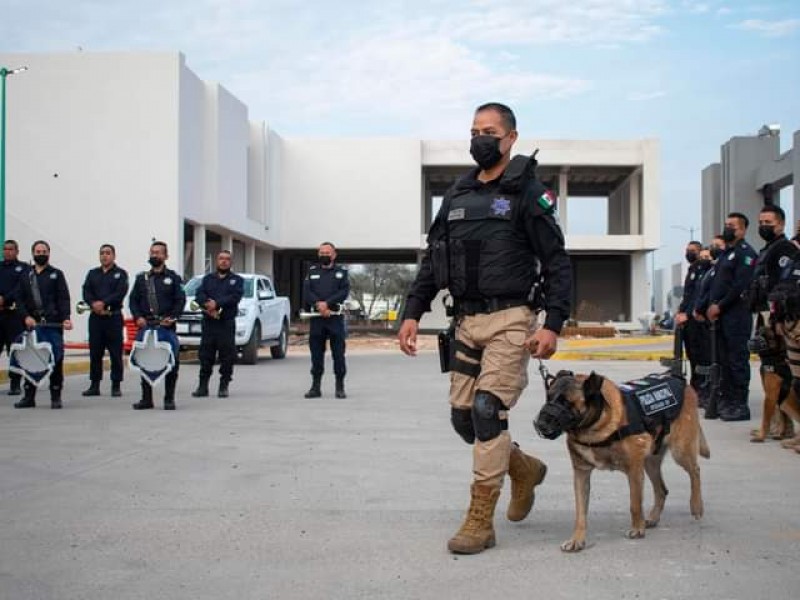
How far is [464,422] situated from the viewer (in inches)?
181

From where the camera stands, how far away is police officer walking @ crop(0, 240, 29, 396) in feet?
36.8

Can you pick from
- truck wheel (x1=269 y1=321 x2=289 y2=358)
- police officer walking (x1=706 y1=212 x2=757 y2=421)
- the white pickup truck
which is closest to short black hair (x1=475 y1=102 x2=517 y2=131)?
police officer walking (x1=706 y1=212 x2=757 y2=421)

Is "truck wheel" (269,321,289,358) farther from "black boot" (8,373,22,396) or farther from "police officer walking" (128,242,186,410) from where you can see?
"police officer walking" (128,242,186,410)

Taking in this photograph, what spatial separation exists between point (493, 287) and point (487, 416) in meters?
0.66

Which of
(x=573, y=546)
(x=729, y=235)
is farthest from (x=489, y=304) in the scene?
(x=729, y=235)

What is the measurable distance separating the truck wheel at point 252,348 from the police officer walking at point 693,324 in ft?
31.0

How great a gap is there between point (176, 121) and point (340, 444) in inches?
899

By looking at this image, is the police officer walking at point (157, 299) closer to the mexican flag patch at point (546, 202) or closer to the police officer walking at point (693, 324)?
the police officer walking at point (693, 324)

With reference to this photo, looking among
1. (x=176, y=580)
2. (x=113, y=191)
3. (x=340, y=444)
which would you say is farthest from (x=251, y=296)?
(x=176, y=580)

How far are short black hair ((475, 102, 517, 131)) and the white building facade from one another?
24928 millimetres

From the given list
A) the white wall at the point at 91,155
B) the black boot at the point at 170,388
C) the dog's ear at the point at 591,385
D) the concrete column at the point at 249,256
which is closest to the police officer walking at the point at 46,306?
the black boot at the point at 170,388

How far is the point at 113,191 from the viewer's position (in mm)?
28953

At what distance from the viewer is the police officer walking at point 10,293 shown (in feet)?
36.8

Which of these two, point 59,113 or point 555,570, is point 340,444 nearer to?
point 555,570
